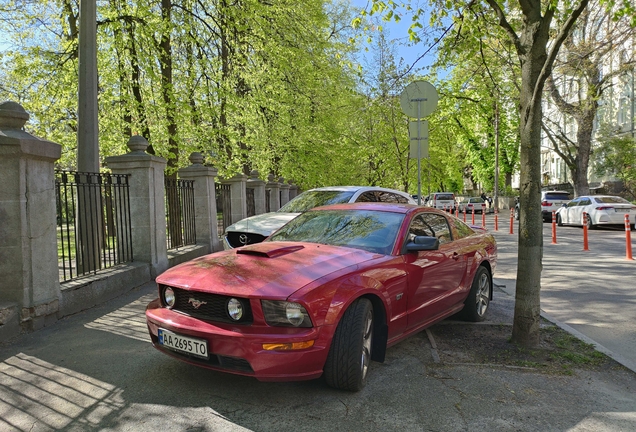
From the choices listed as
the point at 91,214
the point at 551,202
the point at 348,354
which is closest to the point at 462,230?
the point at 348,354

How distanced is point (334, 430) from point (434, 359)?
172 cm

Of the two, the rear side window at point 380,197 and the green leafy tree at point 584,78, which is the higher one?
the green leafy tree at point 584,78

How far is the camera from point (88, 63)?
771 cm

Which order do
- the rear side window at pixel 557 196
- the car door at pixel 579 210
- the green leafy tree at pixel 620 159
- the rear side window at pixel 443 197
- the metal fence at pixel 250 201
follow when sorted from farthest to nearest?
the rear side window at pixel 443 197 < the green leafy tree at pixel 620 159 < the rear side window at pixel 557 196 < the car door at pixel 579 210 < the metal fence at pixel 250 201

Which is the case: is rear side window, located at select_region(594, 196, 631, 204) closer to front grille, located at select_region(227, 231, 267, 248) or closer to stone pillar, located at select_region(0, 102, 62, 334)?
front grille, located at select_region(227, 231, 267, 248)

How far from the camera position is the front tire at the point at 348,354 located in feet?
11.3

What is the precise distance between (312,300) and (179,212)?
799 centimetres

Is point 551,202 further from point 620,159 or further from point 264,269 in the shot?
point 264,269

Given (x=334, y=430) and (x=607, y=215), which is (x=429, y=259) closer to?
(x=334, y=430)

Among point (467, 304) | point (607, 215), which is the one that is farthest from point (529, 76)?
point (607, 215)

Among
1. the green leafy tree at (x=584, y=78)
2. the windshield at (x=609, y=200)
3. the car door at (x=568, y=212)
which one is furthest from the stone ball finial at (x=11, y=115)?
the car door at (x=568, y=212)

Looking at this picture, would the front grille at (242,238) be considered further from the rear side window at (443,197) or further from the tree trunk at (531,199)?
the rear side window at (443,197)

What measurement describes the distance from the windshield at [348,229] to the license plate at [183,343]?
1.65m

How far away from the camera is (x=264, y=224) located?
855 centimetres
